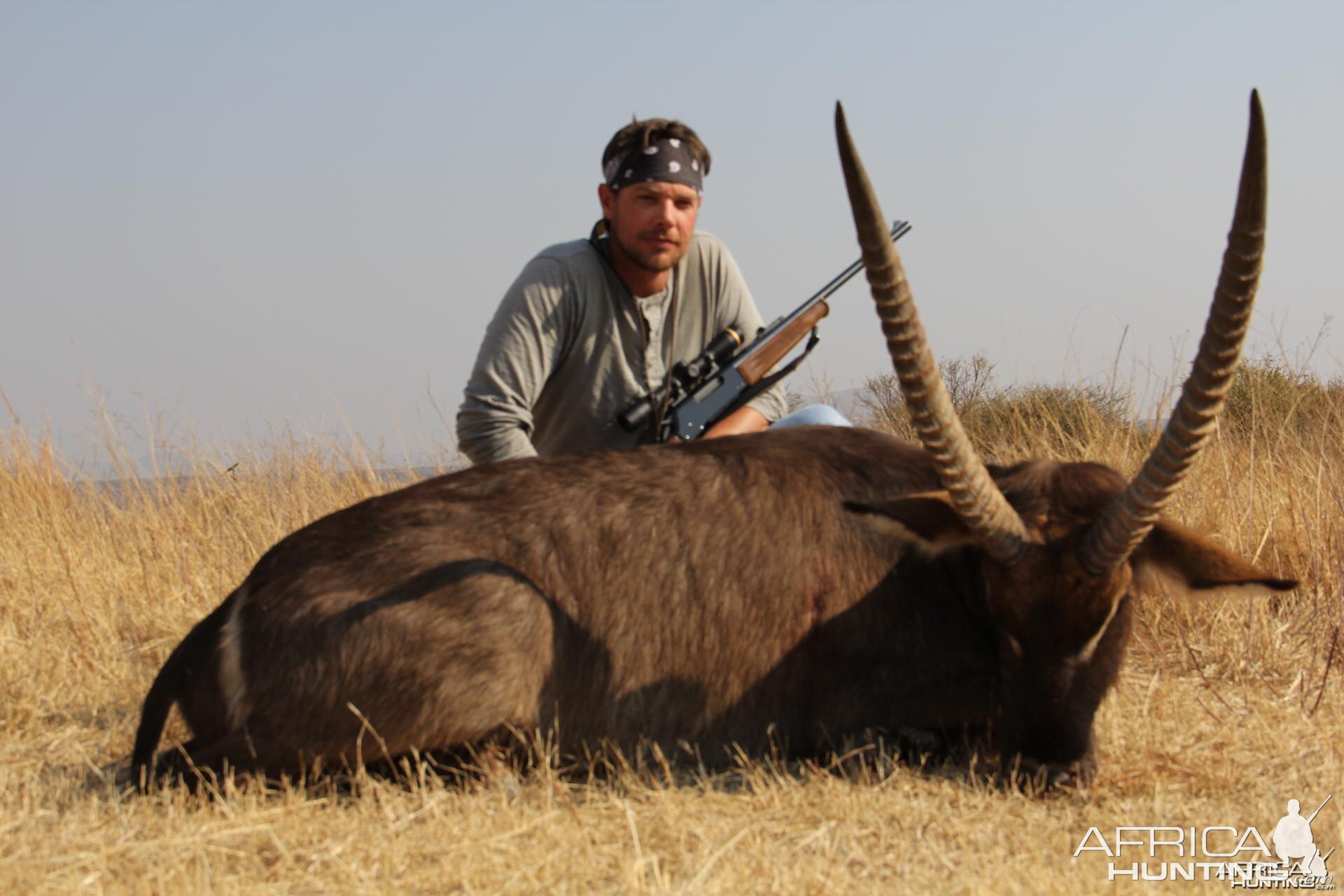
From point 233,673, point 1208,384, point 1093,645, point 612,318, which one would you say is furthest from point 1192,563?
point 612,318

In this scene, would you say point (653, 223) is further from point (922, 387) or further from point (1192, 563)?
point (1192, 563)

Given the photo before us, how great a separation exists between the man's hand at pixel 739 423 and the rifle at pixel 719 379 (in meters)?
0.03

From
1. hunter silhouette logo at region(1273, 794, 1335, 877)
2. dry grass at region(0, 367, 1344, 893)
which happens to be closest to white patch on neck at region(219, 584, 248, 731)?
dry grass at region(0, 367, 1344, 893)

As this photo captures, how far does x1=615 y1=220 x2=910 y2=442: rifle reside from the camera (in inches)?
229

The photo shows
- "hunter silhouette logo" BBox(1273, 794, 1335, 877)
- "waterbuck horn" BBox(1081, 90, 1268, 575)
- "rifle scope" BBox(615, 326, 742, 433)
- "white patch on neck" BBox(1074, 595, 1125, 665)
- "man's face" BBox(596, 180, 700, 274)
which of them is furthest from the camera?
"rifle scope" BBox(615, 326, 742, 433)

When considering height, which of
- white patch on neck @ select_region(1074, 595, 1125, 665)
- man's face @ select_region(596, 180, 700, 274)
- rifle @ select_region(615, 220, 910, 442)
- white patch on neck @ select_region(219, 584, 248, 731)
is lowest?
white patch on neck @ select_region(1074, 595, 1125, 665)

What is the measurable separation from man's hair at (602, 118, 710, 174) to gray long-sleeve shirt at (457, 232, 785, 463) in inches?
16.8

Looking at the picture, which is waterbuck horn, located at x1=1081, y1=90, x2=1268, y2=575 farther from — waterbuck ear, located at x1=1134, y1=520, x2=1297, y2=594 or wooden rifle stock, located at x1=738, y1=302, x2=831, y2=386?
wooden rifle stock, located at x1=738, y1=302, x2=831, y2=386

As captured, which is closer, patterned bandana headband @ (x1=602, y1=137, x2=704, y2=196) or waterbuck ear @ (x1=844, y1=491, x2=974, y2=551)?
waterbuck ear @ (x1=844, y1=491, x2=974, y2=551)

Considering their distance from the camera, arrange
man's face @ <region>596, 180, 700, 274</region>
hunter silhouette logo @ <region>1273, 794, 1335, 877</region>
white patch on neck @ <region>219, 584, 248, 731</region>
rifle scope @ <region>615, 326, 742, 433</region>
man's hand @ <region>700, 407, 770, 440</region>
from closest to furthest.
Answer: hunter silhouette logo @ <region>1273, 794, 1335, 877</region> → white patch on neck @ <region>219, 584, 248, 731</region> → man's face @ <region>596, 180, 700, 274</region> → rifle scope @ <region>615, 326, 742, 433</region> → man's hand @ <region>700, 407, 770, 440</region>

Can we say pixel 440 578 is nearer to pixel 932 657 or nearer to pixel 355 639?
pixel 355 639

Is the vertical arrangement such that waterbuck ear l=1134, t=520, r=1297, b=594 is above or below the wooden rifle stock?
below

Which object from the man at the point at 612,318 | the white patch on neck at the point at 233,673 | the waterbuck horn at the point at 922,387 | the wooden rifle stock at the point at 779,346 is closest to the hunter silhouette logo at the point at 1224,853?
the waterbuck horn at the point at 922,387

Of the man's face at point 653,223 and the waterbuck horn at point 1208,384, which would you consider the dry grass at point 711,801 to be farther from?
the man's face at point 653,223
